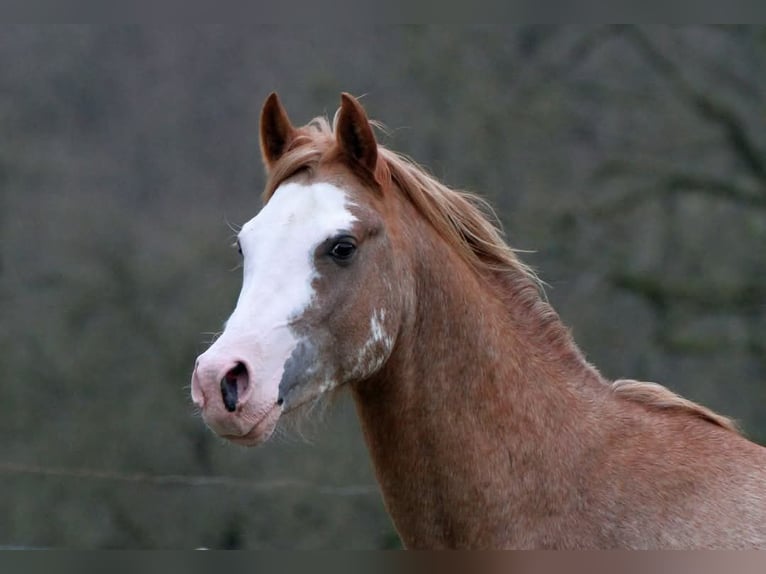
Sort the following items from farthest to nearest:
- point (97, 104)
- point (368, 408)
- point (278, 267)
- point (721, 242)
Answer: point (97, 104) → point (721, 242) → point (368, 408) → point (278, 267)

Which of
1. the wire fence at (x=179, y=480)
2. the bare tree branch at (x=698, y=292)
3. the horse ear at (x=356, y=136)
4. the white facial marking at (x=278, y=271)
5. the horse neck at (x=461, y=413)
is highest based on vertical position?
the bare tree branch at (x=698, y=292)

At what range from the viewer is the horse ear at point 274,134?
3068 mm

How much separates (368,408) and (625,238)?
211 inches

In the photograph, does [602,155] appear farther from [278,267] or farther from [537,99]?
[278,267]

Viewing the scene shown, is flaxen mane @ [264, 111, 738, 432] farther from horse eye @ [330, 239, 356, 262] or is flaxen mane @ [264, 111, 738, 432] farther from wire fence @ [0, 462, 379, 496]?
→ wire fence @ [0, 462, 379, 496]

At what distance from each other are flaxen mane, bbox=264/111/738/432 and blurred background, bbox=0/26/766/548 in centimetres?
463

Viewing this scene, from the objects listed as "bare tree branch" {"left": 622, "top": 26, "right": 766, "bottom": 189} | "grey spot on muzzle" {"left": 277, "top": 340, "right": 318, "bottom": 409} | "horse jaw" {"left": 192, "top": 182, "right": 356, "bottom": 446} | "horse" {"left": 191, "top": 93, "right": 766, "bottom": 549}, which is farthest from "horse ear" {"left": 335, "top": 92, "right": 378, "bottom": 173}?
"bare tree branch" {"left": 622, "top": 26, "right": 766, "bottom": 189}

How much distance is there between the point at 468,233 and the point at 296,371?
27.5 inches

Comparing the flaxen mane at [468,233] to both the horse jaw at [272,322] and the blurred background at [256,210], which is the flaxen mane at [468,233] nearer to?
the horse jaw at [272,322]

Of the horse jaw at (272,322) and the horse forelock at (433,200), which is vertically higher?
the horse forelock at (433,200)

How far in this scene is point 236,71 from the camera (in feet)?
26.8

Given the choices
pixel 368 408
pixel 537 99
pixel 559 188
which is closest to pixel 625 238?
pixel 559 188

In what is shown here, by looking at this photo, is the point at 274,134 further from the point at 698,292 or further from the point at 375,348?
A: the point at 698,292

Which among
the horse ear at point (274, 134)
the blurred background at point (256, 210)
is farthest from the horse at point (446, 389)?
the blurred background at point (256, 210)
